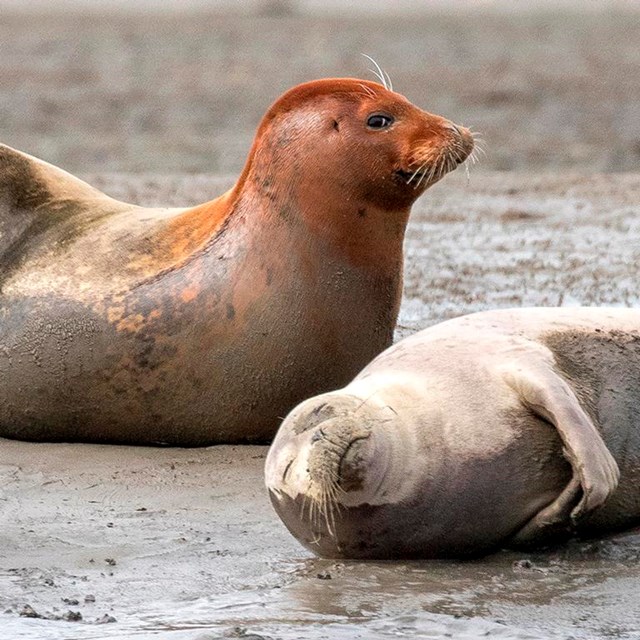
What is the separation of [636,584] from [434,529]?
0.50 m

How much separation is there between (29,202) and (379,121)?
1.28 metres

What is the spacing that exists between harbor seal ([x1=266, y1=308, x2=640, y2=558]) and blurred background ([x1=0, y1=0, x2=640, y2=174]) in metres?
8.95

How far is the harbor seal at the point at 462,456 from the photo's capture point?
4266mm

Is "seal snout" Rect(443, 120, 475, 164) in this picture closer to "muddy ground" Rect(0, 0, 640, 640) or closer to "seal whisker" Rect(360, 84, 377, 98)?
"seal whisker" Rect(360, 84, 377, 98)

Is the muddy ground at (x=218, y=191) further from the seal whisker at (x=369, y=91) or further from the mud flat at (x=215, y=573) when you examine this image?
the seal whisker at (x=369, y=91)

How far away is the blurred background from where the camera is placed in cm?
1487

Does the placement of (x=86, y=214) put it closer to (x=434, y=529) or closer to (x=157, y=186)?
(x=434, y=529)

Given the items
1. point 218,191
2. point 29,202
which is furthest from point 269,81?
point 29,202

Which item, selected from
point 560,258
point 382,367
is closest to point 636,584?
point 382,367

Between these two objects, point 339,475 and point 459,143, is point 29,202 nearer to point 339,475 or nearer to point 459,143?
point 459,143

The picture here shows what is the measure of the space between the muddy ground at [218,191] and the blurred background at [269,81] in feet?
0.17

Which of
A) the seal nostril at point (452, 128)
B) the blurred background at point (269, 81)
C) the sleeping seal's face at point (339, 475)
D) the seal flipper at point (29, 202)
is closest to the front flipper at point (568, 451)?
the sleeping seal's face at point (339, 475)

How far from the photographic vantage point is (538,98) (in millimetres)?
17766

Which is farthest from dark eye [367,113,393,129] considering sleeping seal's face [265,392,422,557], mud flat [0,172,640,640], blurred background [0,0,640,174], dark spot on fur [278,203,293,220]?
blurred background [0,0,640,174]
